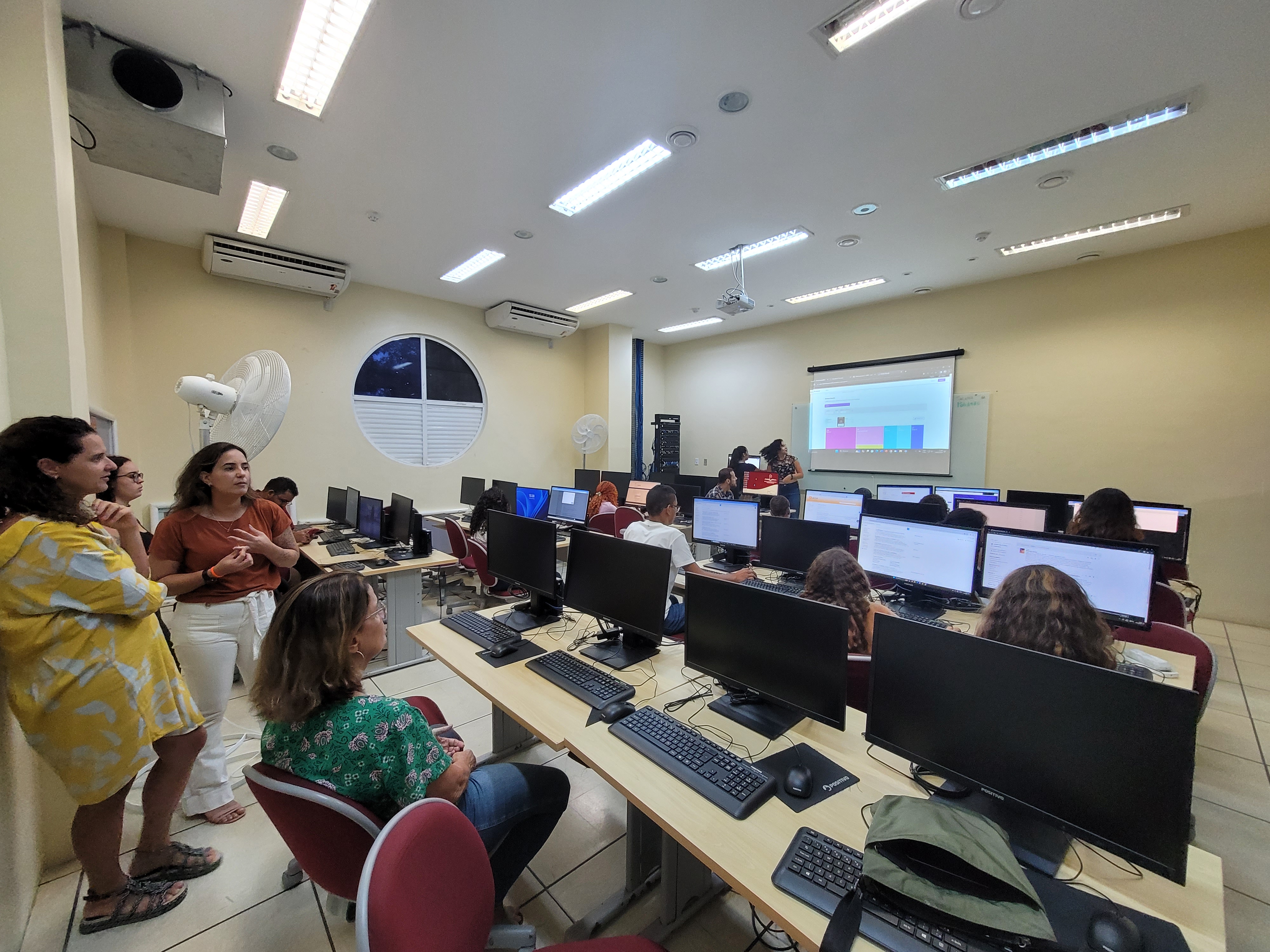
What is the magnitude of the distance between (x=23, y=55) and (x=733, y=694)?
3353mm

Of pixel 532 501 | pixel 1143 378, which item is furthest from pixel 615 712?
pixel 1143 378

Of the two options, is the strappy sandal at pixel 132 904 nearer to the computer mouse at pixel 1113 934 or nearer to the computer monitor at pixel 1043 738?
the computer monitor at pixel 1043 738

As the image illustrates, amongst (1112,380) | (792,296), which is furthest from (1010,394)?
(792,296)

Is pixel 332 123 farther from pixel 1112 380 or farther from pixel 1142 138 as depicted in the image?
pixel 1112 380

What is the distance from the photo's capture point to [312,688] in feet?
3.61

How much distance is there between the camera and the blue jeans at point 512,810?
1.39 m

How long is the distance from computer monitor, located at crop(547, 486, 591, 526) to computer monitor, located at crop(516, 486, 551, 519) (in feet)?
0.46

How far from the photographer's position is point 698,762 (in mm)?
1292

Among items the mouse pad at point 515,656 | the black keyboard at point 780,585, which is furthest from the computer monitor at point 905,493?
the mouse pad at point 515,656

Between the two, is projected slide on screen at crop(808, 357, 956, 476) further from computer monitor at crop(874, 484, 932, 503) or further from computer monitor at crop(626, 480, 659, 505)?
computer monitor at crop(626, 480, 659, 505)

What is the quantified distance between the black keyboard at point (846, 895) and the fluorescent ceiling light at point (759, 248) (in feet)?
14.2

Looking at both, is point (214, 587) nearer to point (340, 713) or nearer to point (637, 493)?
point (340, 713)

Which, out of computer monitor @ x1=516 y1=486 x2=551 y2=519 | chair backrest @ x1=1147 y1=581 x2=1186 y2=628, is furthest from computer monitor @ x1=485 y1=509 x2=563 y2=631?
chair backrest @ x1=1147 y1=581 x2=1186 y2=628

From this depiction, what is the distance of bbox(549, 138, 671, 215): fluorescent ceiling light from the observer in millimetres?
3037
